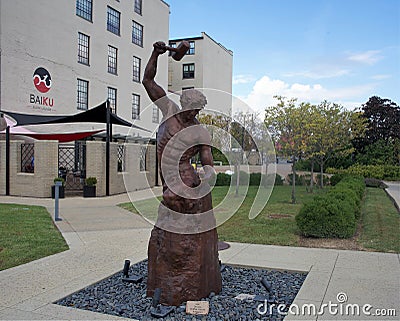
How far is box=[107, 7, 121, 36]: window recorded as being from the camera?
29.1 m

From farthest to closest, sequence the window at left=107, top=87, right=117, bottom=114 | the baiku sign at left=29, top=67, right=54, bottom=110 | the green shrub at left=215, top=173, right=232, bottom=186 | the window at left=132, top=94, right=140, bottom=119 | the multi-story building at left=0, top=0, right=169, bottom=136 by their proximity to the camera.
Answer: the window at left=132, top=94, right=140, bottom=119, the window at left=107, top=87, right=117, bottom=114, the green shrub at left=215, top=173, right=232, bottom=186, the baiku sign at left=29, top=67, right=54, bottom=110, the multi-story building at left=0, top=0, right=169, bottom=136

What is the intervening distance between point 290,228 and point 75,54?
64.3 ft

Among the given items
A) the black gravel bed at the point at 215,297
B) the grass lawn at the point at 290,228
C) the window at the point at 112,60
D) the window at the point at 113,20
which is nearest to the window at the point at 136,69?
the window at the point at 112,60

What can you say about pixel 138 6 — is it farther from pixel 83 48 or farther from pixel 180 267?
pixel 180 267

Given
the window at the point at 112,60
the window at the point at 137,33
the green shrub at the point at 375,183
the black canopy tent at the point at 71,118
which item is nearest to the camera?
the black canopy tent at the point at 71,118

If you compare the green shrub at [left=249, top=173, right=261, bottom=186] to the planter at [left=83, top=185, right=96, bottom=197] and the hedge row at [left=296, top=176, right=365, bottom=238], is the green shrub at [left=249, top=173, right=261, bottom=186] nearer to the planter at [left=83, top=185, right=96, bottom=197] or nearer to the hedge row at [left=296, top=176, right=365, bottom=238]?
the planter at [left=83, top=185, right=96, bottom=197]

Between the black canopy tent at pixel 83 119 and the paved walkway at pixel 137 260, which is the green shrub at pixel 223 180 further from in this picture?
the paved walkway at pixel 137 260

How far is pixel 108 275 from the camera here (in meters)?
6.21

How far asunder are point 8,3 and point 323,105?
669 inches

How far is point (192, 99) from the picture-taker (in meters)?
5.03

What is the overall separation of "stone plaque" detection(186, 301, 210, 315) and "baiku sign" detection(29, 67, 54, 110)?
20.0 meters

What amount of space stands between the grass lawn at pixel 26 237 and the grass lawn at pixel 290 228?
123 inches

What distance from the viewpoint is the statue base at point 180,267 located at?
16.7ft

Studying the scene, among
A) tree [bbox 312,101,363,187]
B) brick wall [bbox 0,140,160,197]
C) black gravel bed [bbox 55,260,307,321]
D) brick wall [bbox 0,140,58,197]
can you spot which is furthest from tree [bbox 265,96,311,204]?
black gravel bed [bbox 55,260,307,321]
